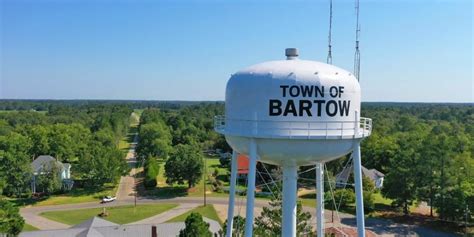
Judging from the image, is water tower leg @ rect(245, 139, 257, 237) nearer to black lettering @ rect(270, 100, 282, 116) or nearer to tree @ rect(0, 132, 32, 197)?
black lettering @ rect(270, 100, 282, 116)

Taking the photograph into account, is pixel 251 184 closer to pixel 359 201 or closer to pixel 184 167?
pixel 359 201

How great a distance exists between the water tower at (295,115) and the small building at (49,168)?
40383mm

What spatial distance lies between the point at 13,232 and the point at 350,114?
25016 mm

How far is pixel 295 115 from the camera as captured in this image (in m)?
13.1

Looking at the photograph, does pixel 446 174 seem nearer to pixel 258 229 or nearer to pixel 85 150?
pixel 258 229

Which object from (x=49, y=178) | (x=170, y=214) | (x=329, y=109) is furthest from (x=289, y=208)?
(x=49, y=178)

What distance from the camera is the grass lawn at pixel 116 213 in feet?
127

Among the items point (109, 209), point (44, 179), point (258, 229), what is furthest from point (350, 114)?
point (44, 179)

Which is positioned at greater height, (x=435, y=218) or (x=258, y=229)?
(x=258, y=229)

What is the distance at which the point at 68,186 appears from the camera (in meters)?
50.9

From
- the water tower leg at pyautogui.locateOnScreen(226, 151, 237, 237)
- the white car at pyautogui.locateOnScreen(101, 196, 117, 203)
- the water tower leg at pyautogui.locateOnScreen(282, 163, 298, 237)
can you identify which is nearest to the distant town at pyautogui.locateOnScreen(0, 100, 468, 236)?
the white car at pyautogui.locateOnScreen(101, 196, 117, 203)

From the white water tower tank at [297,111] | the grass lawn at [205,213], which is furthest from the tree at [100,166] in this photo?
the white water tower tank at [297,111]

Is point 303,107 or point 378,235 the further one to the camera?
point 378,235

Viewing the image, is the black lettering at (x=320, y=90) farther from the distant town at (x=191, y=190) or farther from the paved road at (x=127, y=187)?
the paved road at (x=127, y=187)
